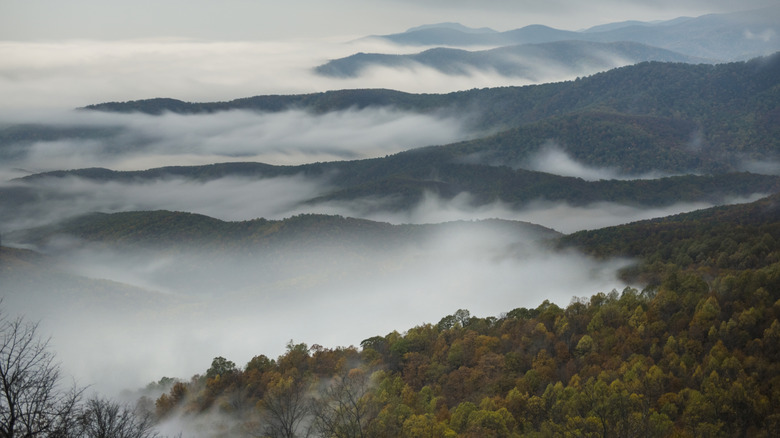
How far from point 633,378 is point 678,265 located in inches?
2256

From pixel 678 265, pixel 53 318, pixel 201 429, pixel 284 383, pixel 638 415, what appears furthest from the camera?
pixel 53 318

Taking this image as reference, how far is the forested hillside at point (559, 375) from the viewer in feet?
166

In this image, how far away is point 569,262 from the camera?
160000mm

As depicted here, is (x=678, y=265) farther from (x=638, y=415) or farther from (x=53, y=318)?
(x=53, y=318)

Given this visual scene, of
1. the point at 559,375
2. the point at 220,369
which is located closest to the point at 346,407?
the point at 559,375

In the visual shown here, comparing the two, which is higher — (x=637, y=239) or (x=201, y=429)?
(x=637, y=239)

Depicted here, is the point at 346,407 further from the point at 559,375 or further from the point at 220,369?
the point at 220,369

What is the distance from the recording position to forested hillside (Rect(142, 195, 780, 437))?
50.5m

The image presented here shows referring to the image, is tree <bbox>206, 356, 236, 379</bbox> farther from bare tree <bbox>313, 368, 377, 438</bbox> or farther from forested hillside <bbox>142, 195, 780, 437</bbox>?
bare tree <bbox>313, 368, 377, 438</bbox>

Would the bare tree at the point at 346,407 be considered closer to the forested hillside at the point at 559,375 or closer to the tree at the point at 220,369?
the forested hillside at the point at 559,375

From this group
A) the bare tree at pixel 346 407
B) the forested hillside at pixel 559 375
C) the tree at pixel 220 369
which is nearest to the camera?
the bare tree at pixel 346 407

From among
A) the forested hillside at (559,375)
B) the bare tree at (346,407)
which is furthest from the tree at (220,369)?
the bare tree at (346,407)

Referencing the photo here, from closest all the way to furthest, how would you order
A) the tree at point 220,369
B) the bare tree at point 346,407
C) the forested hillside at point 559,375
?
the bare tree at point 346,407, the forested hillside at point 559,375, the tree at point 220,369

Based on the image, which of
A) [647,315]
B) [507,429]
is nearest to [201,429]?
[507,429]
